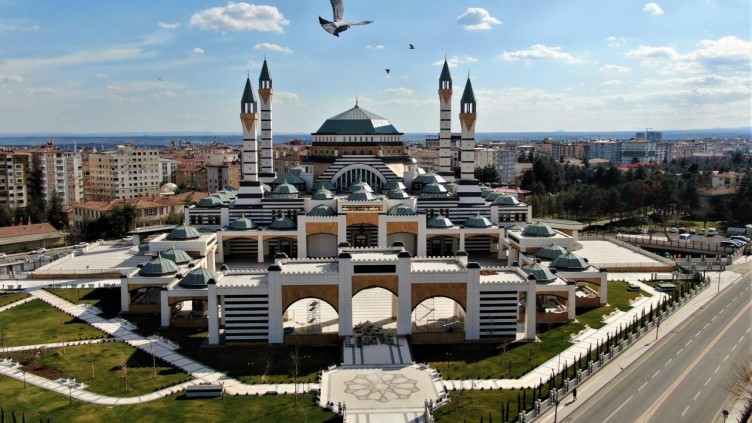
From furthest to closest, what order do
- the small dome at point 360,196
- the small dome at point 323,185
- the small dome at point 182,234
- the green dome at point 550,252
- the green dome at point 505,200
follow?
the small dome at point 323,185 < the green dome at point 505,200 < the small dome at point 360,196 < the small dome at point 182,234 < the green dome at point 550,252

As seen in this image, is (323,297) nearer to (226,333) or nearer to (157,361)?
(226,333)

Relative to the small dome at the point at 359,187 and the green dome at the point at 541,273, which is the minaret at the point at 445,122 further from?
the green dome at the point at 541,273

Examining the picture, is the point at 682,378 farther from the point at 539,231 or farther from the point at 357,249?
the point at 539,231

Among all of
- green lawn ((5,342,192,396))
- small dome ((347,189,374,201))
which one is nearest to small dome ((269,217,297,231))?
small dome ((347,189,374,201))

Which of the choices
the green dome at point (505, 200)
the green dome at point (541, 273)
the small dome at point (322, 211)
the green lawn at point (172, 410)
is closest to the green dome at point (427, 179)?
the green dome at point (505, 200)

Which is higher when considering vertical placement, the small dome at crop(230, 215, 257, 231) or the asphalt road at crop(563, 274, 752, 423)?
the small dome at crop(230, 215, 257, 231)

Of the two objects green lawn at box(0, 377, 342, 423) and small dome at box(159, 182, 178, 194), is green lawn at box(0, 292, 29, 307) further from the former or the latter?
small dome at box(159, 182, 178, 194)

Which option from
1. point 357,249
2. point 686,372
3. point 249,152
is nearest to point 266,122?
point 249,152
